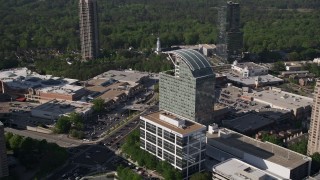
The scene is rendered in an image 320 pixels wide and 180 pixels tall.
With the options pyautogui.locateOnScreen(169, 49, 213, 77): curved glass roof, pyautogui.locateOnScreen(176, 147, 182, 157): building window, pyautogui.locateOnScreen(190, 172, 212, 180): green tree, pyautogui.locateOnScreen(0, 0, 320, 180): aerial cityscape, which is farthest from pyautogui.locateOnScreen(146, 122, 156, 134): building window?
pyautogui.locateOnScreen(169, 49, 213, 77): curved glass roof

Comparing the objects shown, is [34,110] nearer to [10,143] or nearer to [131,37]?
[10,143]

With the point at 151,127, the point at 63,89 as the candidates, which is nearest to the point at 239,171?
the point at 151,127

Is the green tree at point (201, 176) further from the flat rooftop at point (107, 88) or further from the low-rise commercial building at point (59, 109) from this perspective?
the flat rooftop at point (107, 88)

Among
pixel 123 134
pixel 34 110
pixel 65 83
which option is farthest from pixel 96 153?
pixel 65 83

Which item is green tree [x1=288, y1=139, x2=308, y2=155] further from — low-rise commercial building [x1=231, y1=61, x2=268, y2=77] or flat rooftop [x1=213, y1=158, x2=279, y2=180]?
low-rise commercial building [x1=231, y1=61, x2=268, y2=77]

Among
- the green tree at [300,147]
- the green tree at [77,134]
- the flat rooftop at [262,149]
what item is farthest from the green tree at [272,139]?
the green tree at [77,134]

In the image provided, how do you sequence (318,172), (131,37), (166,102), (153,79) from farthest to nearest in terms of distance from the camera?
(131,37) < (153,79) < (166,102) < (318,172)
